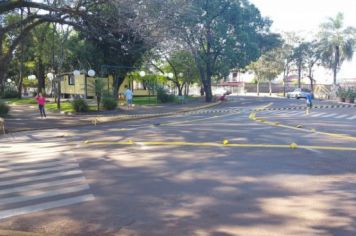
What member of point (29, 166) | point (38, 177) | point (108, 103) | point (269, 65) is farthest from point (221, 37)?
point (38, 177)

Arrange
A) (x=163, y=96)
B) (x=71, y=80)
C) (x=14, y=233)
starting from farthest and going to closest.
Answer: (x=71, y=80) → (x=163, y=96) → (x=14, y=233)

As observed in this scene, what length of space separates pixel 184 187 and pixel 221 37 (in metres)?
39.5

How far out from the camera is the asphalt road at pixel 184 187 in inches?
228

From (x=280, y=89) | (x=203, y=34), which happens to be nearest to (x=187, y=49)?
(x=203, y=34)

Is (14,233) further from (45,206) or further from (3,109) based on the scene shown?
(3,109)

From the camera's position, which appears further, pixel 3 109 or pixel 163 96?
pixel 163 96

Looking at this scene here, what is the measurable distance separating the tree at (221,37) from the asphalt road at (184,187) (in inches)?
1209

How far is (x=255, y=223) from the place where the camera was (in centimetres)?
573

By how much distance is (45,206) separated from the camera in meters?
6.75

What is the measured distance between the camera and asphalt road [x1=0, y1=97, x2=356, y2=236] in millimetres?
5789

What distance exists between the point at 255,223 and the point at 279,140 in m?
8.59

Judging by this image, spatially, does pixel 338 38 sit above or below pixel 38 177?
above

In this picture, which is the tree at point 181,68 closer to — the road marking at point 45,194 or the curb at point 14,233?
the road marking at point 45,194

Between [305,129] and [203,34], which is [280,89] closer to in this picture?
[203,34]
